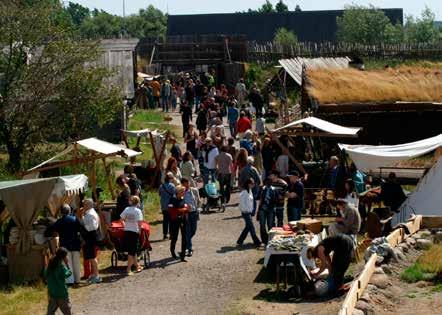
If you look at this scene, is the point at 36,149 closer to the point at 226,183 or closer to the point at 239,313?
the point at 226,183

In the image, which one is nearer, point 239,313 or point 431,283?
point 239,313

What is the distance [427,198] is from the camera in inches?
962

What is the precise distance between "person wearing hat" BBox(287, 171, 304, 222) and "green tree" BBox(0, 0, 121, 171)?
10144mm

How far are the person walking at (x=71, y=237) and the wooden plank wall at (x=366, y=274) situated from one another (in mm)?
5074

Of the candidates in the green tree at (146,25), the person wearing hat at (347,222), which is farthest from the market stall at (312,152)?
the green tree at (146,25)

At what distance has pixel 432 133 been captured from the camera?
35312 mm

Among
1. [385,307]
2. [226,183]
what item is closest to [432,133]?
[226,183]

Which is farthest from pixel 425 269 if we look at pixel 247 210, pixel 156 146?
pixel 156 146

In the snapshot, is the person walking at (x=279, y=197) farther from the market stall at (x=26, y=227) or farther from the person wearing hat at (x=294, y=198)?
the market stall at (x=26, y=227)

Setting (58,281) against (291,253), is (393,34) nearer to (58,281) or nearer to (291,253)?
(291,253)

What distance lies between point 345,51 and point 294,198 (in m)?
37.1

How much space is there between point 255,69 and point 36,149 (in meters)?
24.5

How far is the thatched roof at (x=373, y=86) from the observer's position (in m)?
35.3

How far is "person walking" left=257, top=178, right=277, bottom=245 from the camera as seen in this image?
22.1m
